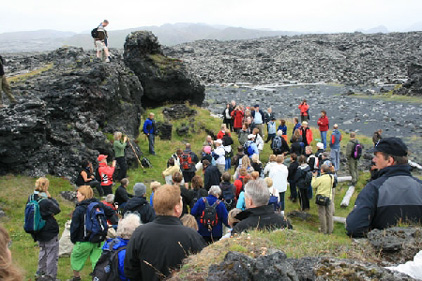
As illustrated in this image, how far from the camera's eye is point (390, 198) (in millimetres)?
4992

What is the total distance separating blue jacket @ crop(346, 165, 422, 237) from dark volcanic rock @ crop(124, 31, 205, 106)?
78.5 feet

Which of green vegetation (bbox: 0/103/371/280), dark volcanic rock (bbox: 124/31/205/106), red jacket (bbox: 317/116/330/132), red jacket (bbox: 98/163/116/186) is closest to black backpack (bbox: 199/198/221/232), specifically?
green vegetation (bbox: 0/103/371/280)

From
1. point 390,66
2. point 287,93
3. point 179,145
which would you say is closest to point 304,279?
point 179,145

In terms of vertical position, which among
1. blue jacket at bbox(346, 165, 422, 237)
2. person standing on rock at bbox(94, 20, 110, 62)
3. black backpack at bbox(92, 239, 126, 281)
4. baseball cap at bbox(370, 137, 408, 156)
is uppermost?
person standing on rock at bbox(94, 20, 110, 62)

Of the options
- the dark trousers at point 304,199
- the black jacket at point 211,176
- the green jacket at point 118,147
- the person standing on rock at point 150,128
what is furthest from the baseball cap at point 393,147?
the person standing on rock at point 150,128

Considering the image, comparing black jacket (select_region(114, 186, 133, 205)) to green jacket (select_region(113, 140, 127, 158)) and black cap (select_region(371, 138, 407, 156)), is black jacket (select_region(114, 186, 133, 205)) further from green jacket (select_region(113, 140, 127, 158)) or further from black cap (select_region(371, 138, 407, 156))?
black cap (select_region(371, 138, 407, 156))

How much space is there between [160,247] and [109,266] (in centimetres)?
131

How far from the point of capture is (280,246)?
5043mm

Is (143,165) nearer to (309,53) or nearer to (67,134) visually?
(67,134)

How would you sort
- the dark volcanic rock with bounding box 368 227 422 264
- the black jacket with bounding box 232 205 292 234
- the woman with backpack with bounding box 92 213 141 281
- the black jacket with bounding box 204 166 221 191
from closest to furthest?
the dark volcanic rock with bounding box 368 227 422 264 < the woman with backpack with bounding box 92 213 141 281 < the black jacket with bounding box 232 205 292 234 < the black jacket with bounding box 204 166 221 191

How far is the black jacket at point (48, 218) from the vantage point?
754 centimetres

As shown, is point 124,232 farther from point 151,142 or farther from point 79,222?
point 151,142

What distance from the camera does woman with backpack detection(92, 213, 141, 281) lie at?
5363 millimetres

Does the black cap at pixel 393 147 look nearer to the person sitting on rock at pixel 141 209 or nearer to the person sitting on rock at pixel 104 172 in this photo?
the person sitting on rock at pixel 141 209
